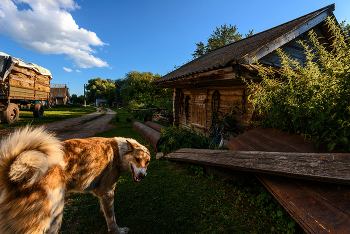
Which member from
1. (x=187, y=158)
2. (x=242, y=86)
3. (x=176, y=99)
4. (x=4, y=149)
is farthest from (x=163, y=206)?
(x=176, y=99)

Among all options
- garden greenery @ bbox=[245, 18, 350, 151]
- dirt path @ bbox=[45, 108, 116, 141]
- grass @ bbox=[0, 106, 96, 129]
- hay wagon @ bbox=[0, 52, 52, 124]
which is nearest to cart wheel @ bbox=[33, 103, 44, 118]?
hay wagon @ bbox=[0, 52, 52, 124]

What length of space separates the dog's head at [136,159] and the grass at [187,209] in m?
1.09

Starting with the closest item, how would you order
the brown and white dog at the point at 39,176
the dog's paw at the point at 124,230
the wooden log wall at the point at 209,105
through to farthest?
the brown and white dog at the point at 39,176
the dog's paw at the point at 124,230
the wooden log wall at the point at 209,105

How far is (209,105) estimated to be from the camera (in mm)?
7762

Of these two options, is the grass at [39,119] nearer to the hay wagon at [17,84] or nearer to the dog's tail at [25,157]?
the hay wagon at [17,84]

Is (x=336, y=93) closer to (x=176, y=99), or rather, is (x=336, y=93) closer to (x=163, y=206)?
(x=163, y=206)

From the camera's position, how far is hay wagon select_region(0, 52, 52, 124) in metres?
9.55

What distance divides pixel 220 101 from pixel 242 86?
4.82 ft

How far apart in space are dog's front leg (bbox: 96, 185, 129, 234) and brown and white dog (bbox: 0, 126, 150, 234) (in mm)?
342

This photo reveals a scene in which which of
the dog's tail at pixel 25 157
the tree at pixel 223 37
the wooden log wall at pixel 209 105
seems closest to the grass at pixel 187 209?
the dog's tail at pixel 25 157

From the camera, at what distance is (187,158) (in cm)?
430

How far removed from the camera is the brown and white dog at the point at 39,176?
1464 millimetres

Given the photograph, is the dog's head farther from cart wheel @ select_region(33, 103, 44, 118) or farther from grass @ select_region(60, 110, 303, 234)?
cart wheel @ select_region(33, 103, 44, 118)

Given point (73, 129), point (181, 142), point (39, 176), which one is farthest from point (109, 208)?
point (73, 129)
